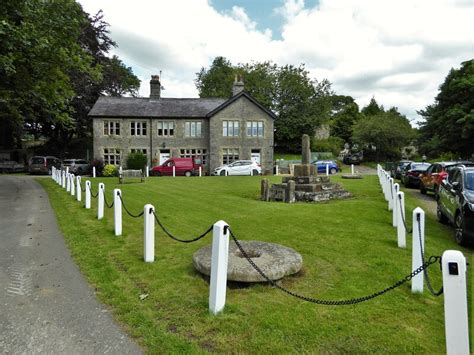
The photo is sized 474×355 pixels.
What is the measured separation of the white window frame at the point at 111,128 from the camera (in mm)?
36375

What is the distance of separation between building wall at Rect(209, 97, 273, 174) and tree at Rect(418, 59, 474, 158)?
19728 mm

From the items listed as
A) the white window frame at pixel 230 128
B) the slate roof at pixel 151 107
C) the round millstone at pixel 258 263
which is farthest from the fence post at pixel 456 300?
the slate roof at pixel 151 107

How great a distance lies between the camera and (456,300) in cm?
303

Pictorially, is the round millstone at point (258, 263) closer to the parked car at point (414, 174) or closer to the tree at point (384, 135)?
the parked car at point (414, 174)

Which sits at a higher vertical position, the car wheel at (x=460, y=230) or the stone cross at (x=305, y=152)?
the stone cross at (x=305, y=152)

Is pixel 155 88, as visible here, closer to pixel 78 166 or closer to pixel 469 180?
pixel 78 166

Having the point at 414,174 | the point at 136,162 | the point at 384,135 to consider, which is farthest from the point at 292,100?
the point at 414,174

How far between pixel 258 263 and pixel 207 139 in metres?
33.5

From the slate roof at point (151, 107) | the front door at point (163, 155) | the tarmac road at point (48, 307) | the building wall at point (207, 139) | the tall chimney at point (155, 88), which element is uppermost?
the tall chimney at point (155, 88)

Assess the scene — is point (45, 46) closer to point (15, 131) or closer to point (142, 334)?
point (142, 334)

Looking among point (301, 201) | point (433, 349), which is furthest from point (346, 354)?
point (301, 201)

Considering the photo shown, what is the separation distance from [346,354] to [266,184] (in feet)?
38.9

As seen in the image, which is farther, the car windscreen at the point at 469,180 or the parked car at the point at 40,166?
the parked car at the point at 40,166

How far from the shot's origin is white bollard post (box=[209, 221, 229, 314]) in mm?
4191
